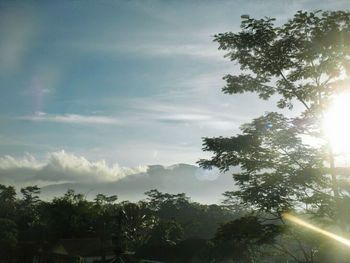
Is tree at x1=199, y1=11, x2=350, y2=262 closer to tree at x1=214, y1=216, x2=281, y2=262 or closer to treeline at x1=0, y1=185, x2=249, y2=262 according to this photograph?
tree at x1=214, y1=216, x2=281, y2=262

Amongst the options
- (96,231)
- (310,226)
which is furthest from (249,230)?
(96,231)

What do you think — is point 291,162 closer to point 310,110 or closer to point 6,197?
point 310,110

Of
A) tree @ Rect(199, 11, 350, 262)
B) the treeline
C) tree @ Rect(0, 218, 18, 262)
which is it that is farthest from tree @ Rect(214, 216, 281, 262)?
tree @ Rect(0, 218, 18, 262)

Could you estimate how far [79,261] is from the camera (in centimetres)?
4897

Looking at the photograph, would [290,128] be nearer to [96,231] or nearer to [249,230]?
[249,230]

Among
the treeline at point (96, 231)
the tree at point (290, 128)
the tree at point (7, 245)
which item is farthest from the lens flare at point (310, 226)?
the tree at point (7, 245)

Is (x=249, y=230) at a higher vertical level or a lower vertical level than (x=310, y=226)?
lower

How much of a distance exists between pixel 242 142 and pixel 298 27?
552 centimetres

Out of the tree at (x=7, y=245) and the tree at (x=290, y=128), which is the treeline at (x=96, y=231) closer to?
the tree at (x=7, y=245)

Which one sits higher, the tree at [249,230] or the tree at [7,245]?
the tree at [249,230]

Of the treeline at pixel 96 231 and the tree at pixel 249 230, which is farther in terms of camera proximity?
the treeline at pixel 96 231

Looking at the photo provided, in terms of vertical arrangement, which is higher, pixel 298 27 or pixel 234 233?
pixel 298 27

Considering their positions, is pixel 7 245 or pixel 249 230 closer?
pixel 249 230

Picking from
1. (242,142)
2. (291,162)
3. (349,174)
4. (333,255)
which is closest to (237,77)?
(242,142)
